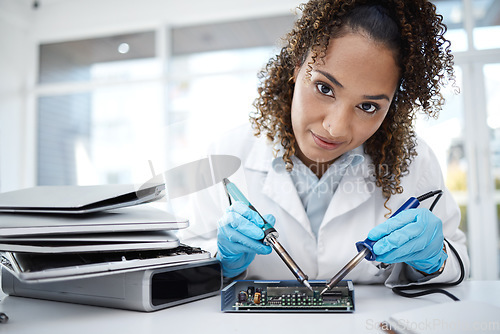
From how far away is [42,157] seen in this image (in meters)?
4.58

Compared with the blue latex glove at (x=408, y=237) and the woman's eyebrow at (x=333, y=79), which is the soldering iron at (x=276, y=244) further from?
the woman's eyebrow at (x=333, y=79)

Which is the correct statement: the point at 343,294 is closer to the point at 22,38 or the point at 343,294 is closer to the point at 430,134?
the point at 430,134

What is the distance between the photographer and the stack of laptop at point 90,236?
67cm

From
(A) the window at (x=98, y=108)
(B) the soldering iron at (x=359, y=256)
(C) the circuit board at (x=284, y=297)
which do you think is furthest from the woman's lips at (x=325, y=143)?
(A) the window at (x=98, y=108)

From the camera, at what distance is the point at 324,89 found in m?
0.95

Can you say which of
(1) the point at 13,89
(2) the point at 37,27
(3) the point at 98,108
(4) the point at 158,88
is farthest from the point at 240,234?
(2) the point at 37,27

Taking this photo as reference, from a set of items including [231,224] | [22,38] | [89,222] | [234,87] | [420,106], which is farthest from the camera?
[22,38]

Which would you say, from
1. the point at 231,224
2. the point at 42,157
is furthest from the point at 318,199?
the point at 42,157

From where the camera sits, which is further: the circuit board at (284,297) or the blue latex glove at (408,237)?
the blue latex glove at (408,237)

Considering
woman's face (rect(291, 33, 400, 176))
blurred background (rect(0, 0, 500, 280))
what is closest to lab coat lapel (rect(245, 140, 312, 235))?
woman's face (rect(291, 33, 400, 176))

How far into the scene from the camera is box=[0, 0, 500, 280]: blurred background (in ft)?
11.1

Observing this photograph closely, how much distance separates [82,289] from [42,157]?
14.4 feet

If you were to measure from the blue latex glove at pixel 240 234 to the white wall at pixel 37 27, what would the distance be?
3406mm

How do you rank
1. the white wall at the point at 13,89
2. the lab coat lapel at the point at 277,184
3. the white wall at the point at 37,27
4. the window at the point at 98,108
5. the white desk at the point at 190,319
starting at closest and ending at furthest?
1. the white desk at the point at 190,319
2. the lab coat lapel at the point at 277,184
3. the white wall at the point at 37,27
4. the window at the point at 98,108
5. the white wall at the point at 13,89
